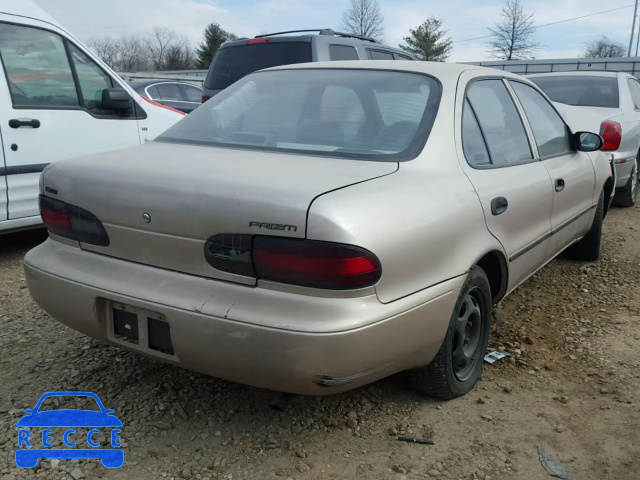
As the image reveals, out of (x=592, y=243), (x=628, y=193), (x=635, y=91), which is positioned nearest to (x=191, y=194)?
(x=592, y=243)

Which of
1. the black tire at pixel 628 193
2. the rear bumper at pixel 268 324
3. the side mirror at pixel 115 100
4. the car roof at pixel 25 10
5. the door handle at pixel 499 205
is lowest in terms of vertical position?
the black tire at pixel 628 193

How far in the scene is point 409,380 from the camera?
267cm

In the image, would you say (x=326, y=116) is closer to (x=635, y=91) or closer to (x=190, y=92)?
(x=635, y=91)

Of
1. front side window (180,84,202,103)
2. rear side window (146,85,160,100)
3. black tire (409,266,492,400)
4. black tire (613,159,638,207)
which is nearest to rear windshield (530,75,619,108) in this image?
black tire (613,159,638,207)

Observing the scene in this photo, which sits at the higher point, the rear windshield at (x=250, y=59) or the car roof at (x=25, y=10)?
the car roof at (x=25, y=10)

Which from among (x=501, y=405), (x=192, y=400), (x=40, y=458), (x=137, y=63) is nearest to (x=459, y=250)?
(x=501, y=405)

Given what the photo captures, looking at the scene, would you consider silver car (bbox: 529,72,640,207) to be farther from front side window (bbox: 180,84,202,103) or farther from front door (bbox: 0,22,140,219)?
front side window (bbox: 180,84,202,103)

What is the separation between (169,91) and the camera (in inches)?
542

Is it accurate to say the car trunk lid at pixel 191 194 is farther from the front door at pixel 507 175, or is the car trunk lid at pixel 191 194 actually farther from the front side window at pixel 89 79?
the front side window at pixel 89 79

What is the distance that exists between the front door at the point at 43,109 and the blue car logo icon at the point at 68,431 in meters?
2.45

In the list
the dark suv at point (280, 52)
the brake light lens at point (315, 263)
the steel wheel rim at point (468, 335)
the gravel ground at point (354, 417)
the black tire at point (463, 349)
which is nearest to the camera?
the brake light lens at point (315, 263)

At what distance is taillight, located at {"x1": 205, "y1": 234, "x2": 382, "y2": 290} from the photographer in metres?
1.97

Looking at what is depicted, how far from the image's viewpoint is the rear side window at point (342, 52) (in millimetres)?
6867

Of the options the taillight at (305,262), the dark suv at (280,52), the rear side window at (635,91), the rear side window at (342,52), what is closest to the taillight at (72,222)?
the taillight at (305,262)
